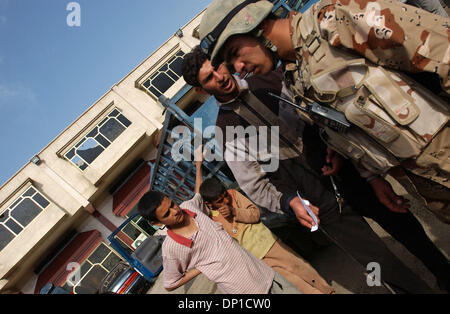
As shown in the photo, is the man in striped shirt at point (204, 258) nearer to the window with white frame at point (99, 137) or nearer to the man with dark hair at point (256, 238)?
the man with dark hair at point (256, 238)

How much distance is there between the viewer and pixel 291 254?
3027 millimetres

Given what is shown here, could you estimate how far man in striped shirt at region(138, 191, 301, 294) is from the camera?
2.25 meters

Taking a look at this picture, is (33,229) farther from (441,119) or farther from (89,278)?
(441,119)

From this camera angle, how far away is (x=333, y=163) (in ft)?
7.18

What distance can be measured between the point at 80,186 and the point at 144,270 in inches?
402

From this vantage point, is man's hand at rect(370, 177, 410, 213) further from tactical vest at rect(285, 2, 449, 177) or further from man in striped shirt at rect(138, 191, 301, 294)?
man in striped shirt at rect(138, 191, 301, 294)

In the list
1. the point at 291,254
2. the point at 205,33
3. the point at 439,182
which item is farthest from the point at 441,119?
the point at 291,254

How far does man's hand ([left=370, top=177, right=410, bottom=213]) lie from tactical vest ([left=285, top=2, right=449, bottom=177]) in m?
0.40

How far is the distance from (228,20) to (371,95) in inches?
42.8

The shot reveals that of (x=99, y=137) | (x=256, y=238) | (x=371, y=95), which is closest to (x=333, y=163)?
(x=371, y=95)

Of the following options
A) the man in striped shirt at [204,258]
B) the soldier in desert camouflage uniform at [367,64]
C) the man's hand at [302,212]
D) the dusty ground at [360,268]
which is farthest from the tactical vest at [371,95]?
the dusty ground at [360,268]

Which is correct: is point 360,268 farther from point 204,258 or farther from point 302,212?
point 204,258

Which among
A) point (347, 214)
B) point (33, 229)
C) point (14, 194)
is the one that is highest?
point (14, 194)

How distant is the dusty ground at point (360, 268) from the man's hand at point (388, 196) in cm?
170
